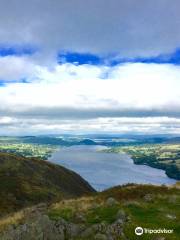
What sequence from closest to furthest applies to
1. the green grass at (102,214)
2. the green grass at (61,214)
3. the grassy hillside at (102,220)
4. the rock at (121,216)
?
the grassy hillside at (102,220), the rock at (121,216), the green grass at (102,214), the green grass at (61,214)

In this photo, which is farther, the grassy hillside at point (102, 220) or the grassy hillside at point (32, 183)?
the grassy hillside at point (32, 183)

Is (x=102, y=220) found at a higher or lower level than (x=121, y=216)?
lower

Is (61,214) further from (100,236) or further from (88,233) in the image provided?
(100,236)

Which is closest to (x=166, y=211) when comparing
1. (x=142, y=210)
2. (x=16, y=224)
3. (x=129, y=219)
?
(x=142, y=210)

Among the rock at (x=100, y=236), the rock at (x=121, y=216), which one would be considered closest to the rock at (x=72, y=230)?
the rock at (x=100, y=236)

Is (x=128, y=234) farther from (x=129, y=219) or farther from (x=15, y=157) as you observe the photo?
(x=15, y=157)

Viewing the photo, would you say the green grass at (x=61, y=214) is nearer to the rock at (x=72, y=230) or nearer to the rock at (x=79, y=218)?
the rock at (x=79, y=218)

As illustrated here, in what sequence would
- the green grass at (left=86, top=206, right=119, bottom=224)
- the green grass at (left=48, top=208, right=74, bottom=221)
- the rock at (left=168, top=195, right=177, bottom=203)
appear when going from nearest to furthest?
the green grass at (left=86, top=206, right=119, bottom=224), the green grass at (left=48, top=208, right=74, bottom=221), the rock at (left=168, top=195, right=177, bottom=203)

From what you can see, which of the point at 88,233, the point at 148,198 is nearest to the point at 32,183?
the point at 148,198

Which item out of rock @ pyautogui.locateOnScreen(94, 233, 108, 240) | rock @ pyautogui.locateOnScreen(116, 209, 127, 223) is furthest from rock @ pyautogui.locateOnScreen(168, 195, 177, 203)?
rock @ pyautogui.locateOnScreen(94, 233, 108, 240)

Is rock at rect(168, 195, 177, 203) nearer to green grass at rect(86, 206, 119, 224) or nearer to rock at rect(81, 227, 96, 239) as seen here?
green grass at rect(86, 206, 119, 224)
